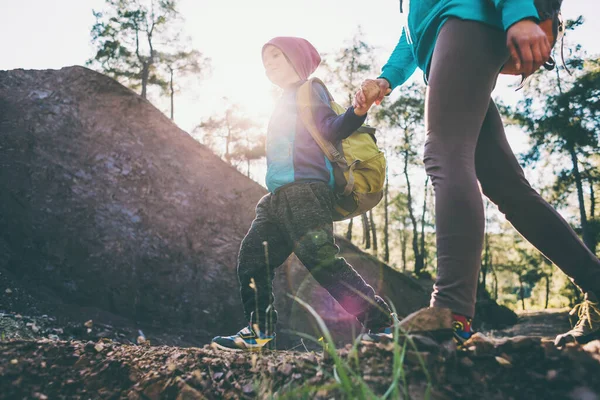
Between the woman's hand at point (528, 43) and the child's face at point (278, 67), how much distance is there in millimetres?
1483

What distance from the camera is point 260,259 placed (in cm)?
229

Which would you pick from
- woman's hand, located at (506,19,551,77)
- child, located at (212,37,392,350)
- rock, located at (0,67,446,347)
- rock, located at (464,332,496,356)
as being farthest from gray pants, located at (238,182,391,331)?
rock, located at (0,67,446,347)

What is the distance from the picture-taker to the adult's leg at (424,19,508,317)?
1.40 meters

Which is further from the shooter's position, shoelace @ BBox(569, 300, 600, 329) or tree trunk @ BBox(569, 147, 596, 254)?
tree trunk @ BBox(569, 147, 596, 254)

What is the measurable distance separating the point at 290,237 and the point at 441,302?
3.22 feet

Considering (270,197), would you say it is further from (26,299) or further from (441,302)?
(26,299)

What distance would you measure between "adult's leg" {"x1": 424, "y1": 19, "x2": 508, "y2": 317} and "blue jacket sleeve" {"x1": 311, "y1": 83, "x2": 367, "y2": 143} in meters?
0.55

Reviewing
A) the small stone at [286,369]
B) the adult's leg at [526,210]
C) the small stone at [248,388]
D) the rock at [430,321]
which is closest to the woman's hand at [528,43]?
the adult's leg at [526,210]

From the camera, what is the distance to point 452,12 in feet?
4.93

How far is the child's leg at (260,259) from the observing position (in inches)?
89.4

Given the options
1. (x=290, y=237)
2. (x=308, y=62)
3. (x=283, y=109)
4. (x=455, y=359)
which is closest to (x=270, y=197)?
(x=290, y=237)

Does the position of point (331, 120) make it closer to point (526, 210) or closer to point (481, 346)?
point (526, 210)

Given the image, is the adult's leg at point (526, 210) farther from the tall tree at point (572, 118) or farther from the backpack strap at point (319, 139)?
the tall tree at point (572, 118)

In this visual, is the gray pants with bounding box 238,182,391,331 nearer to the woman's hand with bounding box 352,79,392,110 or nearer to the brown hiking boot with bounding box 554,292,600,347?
the woman's hand with bounding box 352,79,392,110
